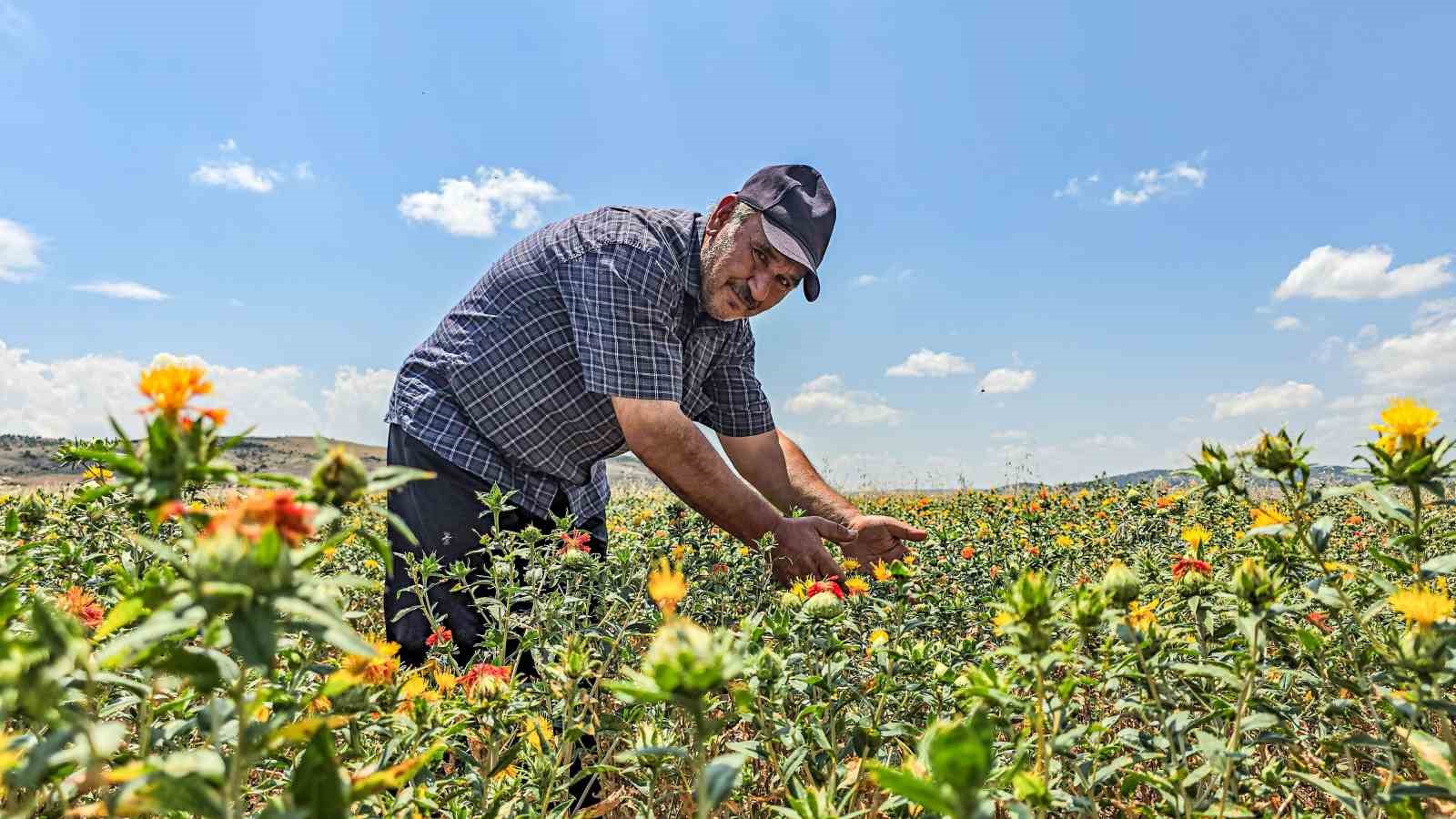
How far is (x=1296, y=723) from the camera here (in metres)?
1.90

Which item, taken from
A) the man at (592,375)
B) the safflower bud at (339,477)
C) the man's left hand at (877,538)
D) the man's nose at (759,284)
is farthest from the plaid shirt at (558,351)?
the safflower bud at (339,477)

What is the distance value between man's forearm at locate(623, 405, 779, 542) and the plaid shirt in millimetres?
Answer: 142

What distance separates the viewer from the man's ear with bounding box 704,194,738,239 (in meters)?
3.50

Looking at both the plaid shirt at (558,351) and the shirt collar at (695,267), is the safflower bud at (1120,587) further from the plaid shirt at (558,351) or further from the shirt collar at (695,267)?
the shirt collar at (695,267)

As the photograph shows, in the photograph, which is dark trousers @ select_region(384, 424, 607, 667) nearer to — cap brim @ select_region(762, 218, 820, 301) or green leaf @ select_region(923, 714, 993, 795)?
cap brim @ select_region(762, 218, 820, 301)

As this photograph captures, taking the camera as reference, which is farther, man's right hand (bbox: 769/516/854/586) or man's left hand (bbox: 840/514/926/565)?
man's left hand (bbox: 840/514/926/565)

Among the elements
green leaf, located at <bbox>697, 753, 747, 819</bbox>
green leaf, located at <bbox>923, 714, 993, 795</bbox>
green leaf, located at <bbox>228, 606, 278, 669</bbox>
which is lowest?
green leaf, located at <bbox>697, 753, 747, 819</bbox>

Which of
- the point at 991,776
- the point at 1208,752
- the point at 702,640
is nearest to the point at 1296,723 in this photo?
the point at 1208,752

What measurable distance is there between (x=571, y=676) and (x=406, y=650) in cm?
215

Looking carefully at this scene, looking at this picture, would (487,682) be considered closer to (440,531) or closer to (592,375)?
(592,375)

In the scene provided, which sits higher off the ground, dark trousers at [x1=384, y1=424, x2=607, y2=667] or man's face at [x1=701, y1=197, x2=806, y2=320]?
man's face at [x1=701, y1=197, x2=806, y2=320]

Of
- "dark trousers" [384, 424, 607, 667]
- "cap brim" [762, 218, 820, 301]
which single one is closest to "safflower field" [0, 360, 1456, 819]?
"dark trousers" [384, 424, 607, 667]

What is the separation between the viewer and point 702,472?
3.03 meters

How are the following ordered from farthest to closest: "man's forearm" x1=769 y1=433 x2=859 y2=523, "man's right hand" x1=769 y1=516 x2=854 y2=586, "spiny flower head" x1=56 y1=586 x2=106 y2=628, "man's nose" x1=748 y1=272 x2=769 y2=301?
"man's forearm" x1=769 y1=433 x2=859 y2=523, "man's nose" x1=748 y1=272 x2=769 y2=301, "man's right hand" x1=769 y1=516 x2=854 y2=586, "spiny flower head" x1=56 y1=586 x2=106 y2=628
